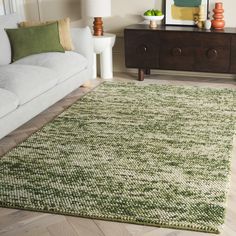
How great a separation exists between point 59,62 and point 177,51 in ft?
4.17

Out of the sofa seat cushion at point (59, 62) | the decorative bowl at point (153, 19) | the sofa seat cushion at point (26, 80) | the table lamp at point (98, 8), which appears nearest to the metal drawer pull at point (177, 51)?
the decorative bowl at point (153, 19)

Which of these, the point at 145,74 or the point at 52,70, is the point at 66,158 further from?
the point at 145,74

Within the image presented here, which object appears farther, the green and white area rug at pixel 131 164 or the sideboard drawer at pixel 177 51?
the sideboard drawer at pixel 177 51

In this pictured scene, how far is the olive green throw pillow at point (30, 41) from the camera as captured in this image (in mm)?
3893

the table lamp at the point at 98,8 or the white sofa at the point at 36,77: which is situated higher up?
the table lamp at the point at 98,8

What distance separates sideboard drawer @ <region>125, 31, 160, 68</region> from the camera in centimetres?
441

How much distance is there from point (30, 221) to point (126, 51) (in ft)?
9.07

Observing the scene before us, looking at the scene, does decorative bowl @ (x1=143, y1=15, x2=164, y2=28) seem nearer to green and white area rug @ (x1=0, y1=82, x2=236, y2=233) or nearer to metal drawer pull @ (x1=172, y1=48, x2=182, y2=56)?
metal drawer pull @ (x1=172, y1=48, x2=182, y2=56)

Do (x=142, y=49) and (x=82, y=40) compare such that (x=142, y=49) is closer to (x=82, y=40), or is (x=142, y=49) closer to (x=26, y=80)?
(x=82, y=40)

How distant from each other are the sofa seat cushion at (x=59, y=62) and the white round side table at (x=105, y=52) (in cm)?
56

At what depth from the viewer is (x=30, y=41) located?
389 cm

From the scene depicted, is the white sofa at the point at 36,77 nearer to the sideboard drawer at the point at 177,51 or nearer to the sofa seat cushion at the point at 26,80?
the sofa seat cushion at the point at 26,80

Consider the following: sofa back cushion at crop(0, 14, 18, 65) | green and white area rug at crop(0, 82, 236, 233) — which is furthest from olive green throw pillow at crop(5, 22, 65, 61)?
green and white area rug at crop(0, 82, 236, 233)

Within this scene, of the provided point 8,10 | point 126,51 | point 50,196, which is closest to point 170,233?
point 50,196
